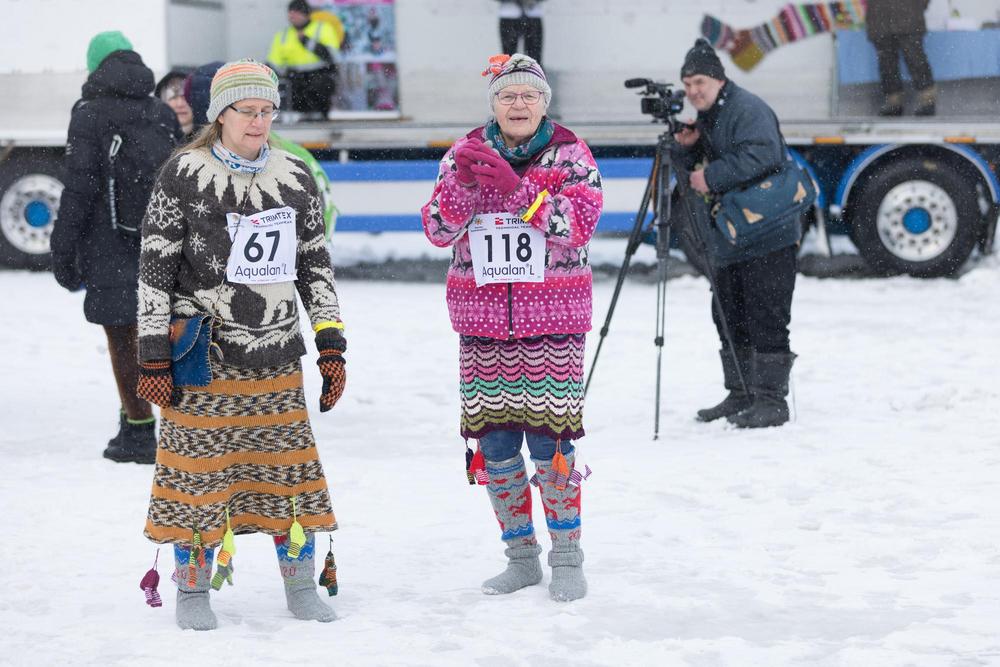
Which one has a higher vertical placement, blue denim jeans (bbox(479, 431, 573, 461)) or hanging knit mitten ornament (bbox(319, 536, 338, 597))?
blue denim jeans (bbox(479, 431, 573, 461))

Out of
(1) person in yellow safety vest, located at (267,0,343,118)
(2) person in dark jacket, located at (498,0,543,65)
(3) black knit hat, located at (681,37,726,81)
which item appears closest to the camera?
(3) black knit hat, located at (681,37,726,81)

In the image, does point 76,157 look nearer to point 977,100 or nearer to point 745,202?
point 745,202

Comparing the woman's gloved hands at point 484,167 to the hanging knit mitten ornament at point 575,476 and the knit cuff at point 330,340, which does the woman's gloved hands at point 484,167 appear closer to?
the knit cuff at point 330,340

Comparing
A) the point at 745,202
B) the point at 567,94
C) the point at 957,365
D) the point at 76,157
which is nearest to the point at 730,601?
the point at 745,202

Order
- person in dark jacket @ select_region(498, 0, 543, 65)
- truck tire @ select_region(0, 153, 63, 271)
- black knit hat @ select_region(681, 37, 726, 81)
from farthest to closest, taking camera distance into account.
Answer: truck tire @ select_region(0, 153, 63, 271) < person in dark jacket @ select_region(498, 0, 543, 65) < black knit hat @ select_region(681, 37, 726, 81)

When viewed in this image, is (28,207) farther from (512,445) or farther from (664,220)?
(512,445)

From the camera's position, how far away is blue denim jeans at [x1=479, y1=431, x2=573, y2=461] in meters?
4.57

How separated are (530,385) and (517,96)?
87cm

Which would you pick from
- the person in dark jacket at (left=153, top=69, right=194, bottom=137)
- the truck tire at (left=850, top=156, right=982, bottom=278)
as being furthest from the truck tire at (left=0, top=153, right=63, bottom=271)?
the truck tire at (left=850, top=156, right=982, bottom=278)

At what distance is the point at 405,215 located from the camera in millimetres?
12266

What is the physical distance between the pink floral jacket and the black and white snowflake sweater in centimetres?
46

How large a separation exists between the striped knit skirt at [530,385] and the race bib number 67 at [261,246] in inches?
26.9

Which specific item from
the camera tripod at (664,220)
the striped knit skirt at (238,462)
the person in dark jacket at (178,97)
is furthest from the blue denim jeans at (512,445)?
the person in dark jacket at (178,97)

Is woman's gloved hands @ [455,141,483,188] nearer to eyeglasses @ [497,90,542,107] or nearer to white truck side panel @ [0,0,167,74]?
eyeglasses @ [497,90,542,107]
